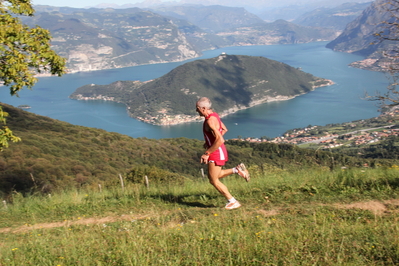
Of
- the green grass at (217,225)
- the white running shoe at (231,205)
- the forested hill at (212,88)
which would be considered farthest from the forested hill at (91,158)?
the forested hill at (212,88)

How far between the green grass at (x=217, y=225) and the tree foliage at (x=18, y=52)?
4.82 feet

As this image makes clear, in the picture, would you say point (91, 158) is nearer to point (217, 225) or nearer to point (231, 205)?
point (231, 205)

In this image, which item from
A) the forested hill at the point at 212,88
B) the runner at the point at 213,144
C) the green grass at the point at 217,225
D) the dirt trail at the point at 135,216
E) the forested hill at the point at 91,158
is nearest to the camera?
the green grass at the point at 217,225

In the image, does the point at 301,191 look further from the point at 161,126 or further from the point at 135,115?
the point at 135,115

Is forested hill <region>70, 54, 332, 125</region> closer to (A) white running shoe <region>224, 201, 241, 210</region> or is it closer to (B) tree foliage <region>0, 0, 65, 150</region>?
(B) tree foliage <region>0, 0, 65, 150</region>

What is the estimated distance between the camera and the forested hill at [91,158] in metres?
12.1

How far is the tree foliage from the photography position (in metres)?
4.45

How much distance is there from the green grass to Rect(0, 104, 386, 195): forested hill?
202 centimetres

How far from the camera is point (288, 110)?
99.0m

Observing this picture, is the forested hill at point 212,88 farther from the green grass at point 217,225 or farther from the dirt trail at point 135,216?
the dirt trail at point 135,216

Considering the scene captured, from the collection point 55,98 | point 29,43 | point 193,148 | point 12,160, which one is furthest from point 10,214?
point 55,98

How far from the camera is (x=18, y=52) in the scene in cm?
462

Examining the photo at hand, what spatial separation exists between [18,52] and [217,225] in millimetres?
3468

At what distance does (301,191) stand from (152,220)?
1.93 metres
